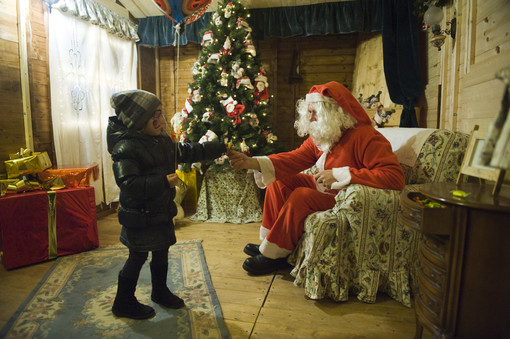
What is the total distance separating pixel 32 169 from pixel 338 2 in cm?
367

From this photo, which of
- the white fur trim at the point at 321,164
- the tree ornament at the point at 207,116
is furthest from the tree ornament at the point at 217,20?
the white fur trim at the point at 321,164

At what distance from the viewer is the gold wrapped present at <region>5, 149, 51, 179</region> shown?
7.73 feet

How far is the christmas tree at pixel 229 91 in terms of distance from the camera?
11.0ft

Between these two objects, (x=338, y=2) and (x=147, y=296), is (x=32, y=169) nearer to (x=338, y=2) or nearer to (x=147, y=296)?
(x=147, y=296)

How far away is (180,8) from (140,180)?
4.54 ft

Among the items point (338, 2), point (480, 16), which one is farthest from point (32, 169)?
point (338, 2)

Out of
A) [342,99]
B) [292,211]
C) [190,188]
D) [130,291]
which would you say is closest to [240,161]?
[292,211]

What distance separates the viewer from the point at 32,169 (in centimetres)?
244

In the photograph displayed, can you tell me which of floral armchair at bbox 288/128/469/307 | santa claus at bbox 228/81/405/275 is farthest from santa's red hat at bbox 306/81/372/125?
floral armchair at bbox 288/128/469/307

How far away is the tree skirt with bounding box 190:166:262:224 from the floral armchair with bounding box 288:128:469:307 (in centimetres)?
166

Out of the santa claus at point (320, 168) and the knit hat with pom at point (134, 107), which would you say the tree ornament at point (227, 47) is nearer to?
the santa claus at point (320, 168)

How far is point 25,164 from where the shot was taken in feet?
7.91

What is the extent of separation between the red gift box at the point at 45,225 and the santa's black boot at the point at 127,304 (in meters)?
1.09

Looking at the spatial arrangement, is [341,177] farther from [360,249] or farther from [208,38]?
[208,38]
